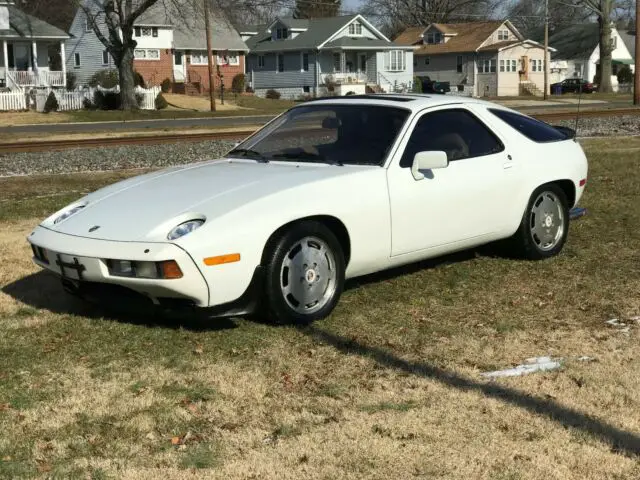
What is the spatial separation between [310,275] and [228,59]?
60455mm

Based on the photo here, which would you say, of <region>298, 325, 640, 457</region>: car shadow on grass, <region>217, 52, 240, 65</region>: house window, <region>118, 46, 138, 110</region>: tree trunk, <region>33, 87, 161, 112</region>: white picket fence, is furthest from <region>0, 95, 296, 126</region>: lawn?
<region>298, 325, 640, 457</region>: car shadow on grass

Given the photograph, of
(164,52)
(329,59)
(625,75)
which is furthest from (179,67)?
(625,75)

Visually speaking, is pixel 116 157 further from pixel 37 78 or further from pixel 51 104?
pixel 37 78

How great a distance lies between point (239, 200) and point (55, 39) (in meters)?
48.2

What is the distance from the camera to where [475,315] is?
6.05 meters

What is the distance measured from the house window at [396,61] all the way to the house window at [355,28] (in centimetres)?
281

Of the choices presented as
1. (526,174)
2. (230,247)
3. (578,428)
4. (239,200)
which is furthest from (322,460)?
(526,174)

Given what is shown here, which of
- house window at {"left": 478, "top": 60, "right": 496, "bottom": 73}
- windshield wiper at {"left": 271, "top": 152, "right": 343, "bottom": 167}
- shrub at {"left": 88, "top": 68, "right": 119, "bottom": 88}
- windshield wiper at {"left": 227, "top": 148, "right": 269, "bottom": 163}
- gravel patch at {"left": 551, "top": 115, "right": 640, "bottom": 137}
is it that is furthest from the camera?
house window at {"left": 478, "top": 60, "right": 496, "bottom": 73}

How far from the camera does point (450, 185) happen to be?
6.54 m

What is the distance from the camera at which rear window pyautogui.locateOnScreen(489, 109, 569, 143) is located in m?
7.37

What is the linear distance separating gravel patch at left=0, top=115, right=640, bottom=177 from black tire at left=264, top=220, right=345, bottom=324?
9590 mm

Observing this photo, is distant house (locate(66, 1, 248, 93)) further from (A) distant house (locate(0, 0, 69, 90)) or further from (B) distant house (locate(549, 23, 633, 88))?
(B) distant house (locate(549, 23, 633, 88))

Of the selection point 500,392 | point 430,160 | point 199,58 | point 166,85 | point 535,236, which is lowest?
point 500,392

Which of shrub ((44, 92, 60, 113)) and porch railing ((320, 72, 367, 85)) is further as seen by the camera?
porch railing ((320, 72, 367, 85))
